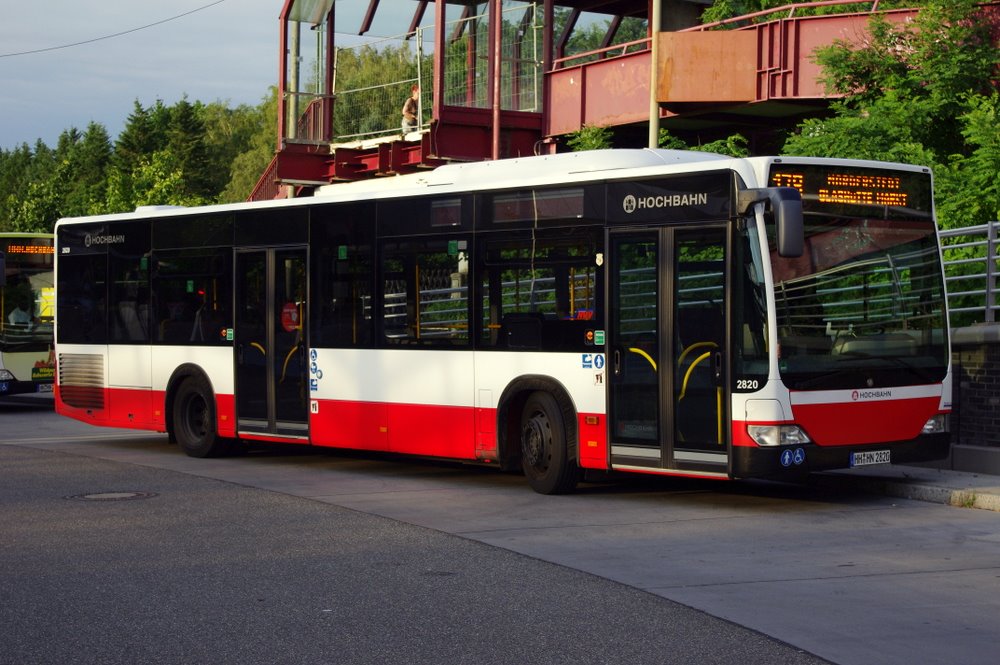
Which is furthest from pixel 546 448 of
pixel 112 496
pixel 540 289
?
pixel 112 496

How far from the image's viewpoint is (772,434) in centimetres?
1180

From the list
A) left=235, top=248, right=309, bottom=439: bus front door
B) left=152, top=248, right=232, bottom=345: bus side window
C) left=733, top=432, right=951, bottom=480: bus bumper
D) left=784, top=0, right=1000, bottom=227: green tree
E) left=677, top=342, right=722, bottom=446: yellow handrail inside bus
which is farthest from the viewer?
left=784, top=0, right=1000, bottom=227: green tree

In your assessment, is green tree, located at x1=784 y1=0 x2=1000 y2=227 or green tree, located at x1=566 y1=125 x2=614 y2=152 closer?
green tree, located at x1=784 y1=0 x2=1000 y2=227

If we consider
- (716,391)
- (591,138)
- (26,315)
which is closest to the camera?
(716,391)

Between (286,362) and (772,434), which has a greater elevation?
(286,362)

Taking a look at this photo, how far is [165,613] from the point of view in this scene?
A: 26.8 ft

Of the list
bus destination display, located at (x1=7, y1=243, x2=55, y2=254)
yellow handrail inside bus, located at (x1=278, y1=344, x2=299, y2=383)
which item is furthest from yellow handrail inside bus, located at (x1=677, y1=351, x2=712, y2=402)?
bus destination display, located at (x1=7, y1=243, x2=55, y2=254)

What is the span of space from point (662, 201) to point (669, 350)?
4.21 ft

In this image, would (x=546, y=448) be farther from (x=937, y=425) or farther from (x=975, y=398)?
(x=975, y=398)

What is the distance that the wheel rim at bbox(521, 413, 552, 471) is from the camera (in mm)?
13633

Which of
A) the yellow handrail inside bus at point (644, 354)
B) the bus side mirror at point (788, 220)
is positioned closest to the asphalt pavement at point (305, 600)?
the yellow handrail inside bus at point (644, 354)

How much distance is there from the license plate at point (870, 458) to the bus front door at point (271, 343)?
6.56 metres

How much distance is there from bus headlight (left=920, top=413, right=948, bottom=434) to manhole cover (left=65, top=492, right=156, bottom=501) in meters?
7.00

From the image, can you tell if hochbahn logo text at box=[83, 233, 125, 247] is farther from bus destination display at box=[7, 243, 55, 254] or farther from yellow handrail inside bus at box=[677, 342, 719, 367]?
yellow handrail inside bus at box=[677, 342, 719, 367]
